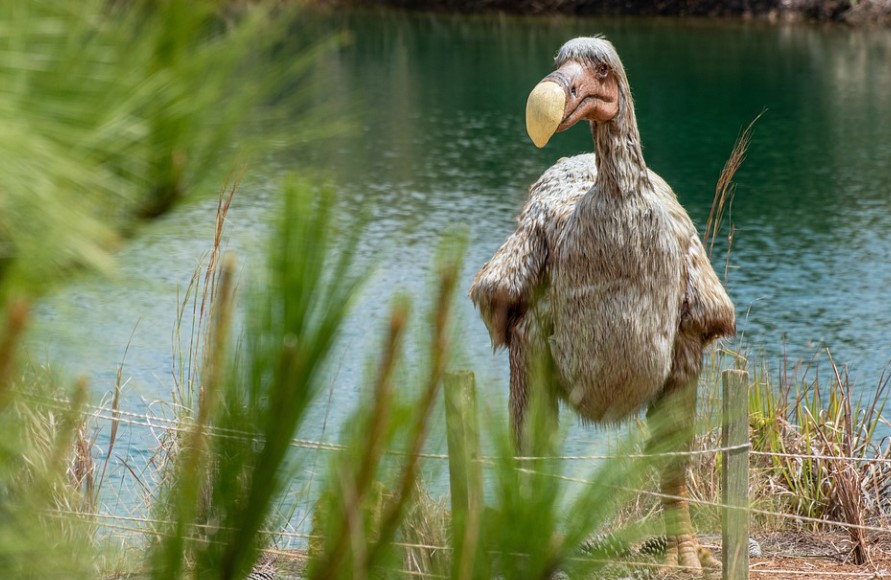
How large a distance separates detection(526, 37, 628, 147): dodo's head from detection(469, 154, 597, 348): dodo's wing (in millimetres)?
337

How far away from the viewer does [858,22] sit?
85.9ft

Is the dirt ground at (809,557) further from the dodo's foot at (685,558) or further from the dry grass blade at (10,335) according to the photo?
the dry grass blade at (10,335)

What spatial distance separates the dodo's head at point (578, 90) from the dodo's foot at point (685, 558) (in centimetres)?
131

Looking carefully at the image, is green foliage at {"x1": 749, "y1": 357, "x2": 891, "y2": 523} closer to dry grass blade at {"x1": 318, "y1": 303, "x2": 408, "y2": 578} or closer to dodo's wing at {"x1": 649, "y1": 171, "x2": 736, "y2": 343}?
dodo's wing at {"x1": 649, "y1": 171, "x2": 736, "y2": 343}

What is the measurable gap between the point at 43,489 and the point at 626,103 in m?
2.41

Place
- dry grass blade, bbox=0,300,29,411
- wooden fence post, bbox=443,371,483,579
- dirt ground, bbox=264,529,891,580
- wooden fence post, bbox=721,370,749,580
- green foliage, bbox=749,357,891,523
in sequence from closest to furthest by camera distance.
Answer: dry grass blade, bbox=0,300,29,411
wooden fence post, bbox=443,371,483,579
wooden fence post, bbox=721,370,749,580
dirt ground, bbox=264,529,891,580
green foliage, bbox=749,357,891,523

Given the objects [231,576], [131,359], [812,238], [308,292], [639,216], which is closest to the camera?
[308,292]

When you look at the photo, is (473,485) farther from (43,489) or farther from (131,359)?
(131,359)

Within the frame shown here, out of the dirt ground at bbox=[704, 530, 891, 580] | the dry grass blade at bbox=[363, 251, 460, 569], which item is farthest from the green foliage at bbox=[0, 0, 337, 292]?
the dirt ground at bbox=[704, 530, 891, 580]

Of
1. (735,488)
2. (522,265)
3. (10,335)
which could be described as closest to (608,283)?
(522,265)

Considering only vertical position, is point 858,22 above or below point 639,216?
below

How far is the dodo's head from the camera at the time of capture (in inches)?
120

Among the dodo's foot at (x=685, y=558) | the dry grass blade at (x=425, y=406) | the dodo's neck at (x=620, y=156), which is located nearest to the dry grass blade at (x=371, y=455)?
the dry grass blade at (x=425, y=406)

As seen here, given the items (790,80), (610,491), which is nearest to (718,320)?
(610,491)
